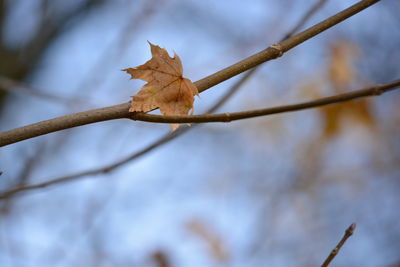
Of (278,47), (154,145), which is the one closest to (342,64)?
(154,145)

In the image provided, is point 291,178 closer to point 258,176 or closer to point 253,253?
point 258,176

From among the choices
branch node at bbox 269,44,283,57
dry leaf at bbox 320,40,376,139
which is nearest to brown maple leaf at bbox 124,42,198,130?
branch node at bbox 269,44,283,57

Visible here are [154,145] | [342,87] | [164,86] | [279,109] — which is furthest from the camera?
[342,87]

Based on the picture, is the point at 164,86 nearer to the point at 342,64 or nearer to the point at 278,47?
the point at 278,47

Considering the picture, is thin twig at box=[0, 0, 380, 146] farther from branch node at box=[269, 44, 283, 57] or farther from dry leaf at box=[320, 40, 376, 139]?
dry leaf at box=[320, 40, 376, 139]

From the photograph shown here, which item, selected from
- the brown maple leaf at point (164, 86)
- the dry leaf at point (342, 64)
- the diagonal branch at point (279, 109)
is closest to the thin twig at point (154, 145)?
the brown maple leaf at point (164, 86)

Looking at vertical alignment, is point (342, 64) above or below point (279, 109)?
above

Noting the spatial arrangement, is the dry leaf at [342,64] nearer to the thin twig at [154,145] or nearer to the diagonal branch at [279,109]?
the thin twig at [154,145]

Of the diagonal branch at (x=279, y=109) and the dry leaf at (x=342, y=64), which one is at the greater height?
the dry leaf at (x=342, y=64)
